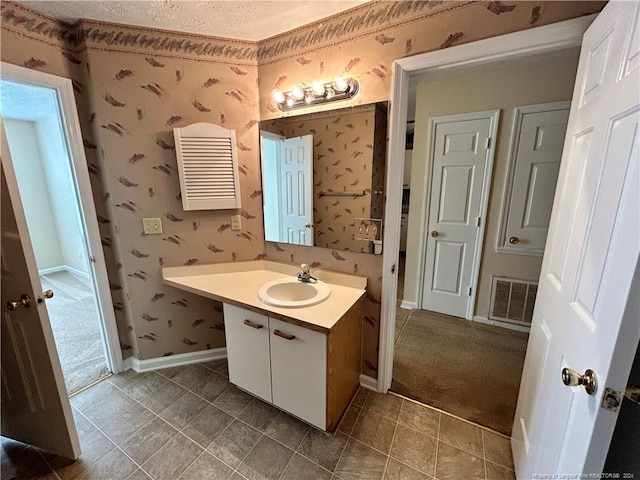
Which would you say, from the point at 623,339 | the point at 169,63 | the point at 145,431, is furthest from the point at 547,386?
the point at 169,63

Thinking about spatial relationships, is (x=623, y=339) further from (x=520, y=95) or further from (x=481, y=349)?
(x=520, y=95)

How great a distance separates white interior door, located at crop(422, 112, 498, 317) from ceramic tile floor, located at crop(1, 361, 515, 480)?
4.64ft

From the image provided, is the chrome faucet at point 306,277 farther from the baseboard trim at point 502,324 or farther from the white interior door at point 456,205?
the baseboard trim at point 502,324

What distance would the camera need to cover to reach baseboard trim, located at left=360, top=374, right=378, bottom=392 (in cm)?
185

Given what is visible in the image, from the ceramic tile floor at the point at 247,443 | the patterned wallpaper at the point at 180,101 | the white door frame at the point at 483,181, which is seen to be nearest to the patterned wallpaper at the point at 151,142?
the patterned wallpaper at the point at 180,101

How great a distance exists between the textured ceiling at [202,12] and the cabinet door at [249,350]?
1677 millimetres

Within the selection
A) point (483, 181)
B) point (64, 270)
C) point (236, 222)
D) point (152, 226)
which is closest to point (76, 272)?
point (64, 270)

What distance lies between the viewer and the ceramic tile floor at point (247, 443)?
1338 millimetres

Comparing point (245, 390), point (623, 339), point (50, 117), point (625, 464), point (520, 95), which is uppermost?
point (50, 117)

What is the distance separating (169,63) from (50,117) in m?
3.30

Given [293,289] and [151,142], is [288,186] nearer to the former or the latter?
[293,289]

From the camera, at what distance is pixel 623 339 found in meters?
0.62

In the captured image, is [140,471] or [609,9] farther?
[140,471]

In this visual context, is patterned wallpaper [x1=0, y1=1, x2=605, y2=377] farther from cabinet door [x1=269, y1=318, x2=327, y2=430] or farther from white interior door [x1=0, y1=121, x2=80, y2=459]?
white interior door [x1=0, y1=121, x2=80, y2=459]
